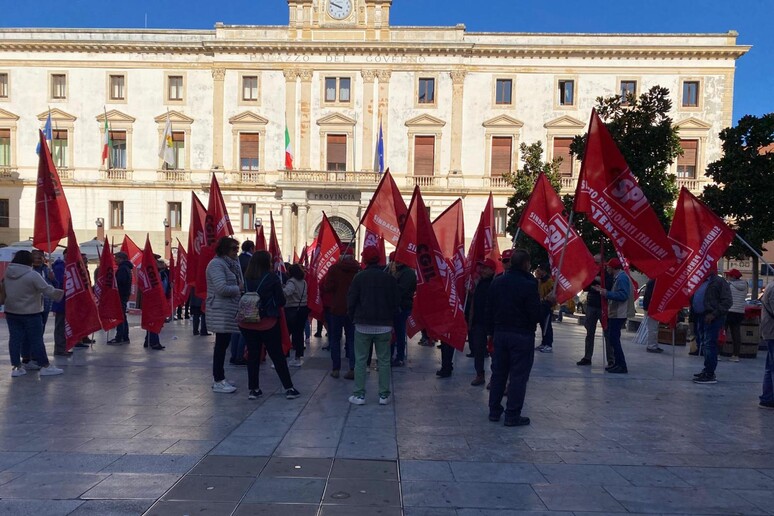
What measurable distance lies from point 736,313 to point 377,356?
27.4 ft

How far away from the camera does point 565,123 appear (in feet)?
114

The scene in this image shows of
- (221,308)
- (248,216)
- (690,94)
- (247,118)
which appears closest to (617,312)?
(221,308)

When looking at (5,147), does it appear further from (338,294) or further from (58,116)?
(338,294)

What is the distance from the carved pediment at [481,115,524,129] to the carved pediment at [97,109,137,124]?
70.1 feet

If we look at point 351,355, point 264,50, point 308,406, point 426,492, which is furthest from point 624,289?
point 264,50

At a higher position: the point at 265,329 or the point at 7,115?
the point at 7,115

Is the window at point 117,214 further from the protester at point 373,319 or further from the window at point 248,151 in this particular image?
the protester at point 373,319

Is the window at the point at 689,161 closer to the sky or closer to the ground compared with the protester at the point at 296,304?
closer to the sky

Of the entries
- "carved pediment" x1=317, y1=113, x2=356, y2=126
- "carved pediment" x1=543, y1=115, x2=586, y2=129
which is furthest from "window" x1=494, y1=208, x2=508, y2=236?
"carved pediment" x1=317, y1=113, x2=356, y2=126

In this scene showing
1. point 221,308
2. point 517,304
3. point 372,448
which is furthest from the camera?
point 221,308

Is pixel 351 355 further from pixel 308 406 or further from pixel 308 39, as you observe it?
pixel 308 39

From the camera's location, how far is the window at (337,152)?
117 ft

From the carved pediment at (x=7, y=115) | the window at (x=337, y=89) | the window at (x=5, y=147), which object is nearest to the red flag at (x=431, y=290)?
the window at (x=337, y=89)

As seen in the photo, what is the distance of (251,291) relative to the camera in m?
7.41
